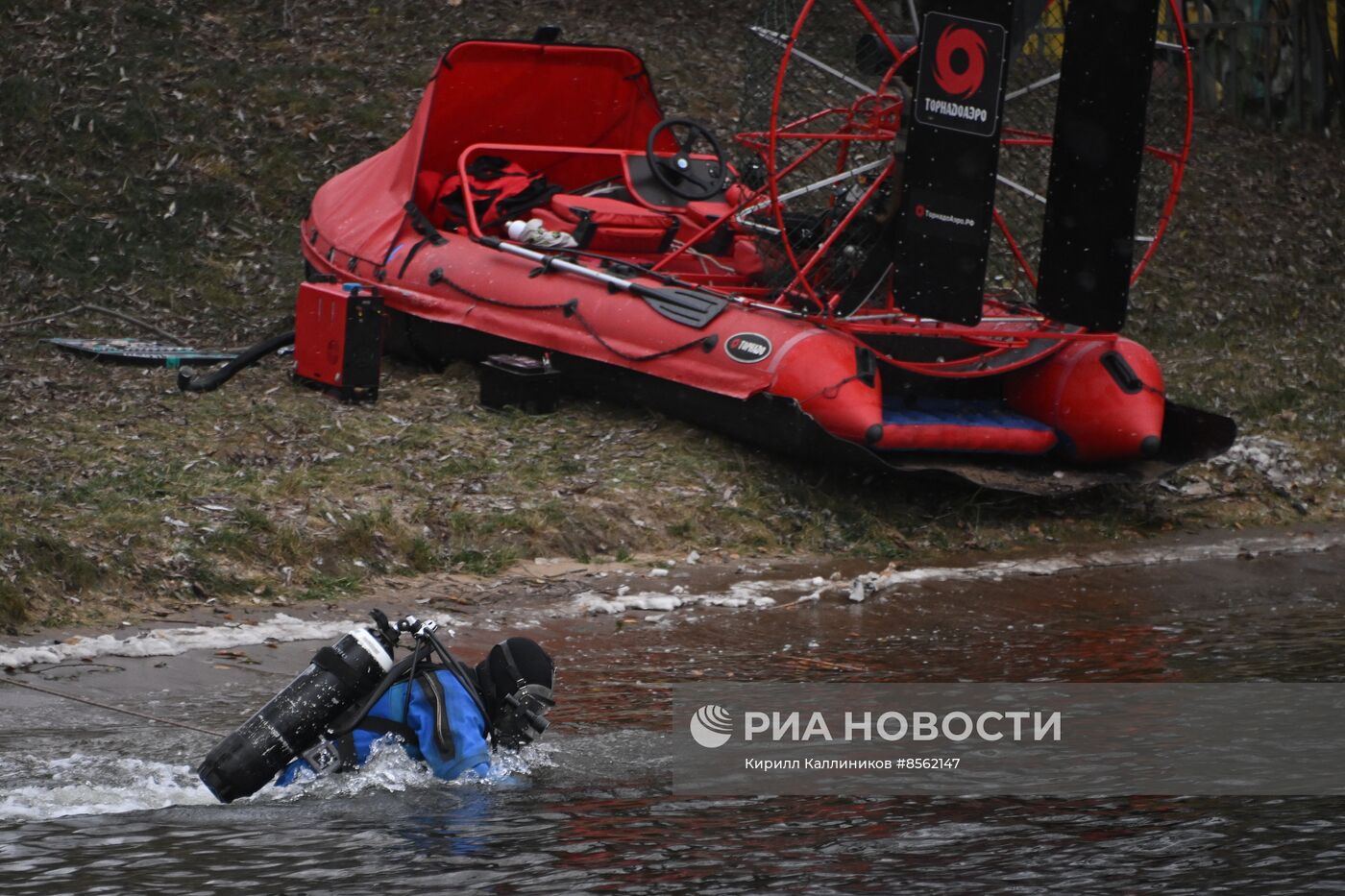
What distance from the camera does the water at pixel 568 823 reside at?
221 inches

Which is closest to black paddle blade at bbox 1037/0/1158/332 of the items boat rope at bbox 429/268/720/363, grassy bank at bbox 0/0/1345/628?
grassy bank at bbox 0/0/1345/628

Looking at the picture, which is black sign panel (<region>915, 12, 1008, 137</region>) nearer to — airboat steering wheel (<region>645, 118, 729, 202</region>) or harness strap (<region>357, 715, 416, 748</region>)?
airboat steering wheel (<region>645, 118, 729, 202</region>)

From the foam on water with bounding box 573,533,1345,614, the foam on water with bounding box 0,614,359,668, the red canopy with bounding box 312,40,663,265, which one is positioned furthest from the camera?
the red canopy with bounding box 312,40,663,265

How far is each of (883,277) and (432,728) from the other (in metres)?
5.95

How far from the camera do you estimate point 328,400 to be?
1209 cm

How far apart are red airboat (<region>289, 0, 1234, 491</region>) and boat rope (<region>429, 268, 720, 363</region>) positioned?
0.05 ft

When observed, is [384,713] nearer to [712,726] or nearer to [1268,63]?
[712,726]

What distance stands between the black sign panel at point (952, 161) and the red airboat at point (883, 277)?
0.04 feet

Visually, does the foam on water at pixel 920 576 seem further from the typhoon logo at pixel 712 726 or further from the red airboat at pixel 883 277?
the typhoon logo at pixel 712 726

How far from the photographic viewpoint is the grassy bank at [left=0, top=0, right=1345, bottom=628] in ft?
31.2

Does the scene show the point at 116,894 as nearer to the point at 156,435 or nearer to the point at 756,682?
the point at 756,682

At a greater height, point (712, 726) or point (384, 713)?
point (384, 713)

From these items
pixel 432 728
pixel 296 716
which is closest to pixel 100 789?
pixel 296 716

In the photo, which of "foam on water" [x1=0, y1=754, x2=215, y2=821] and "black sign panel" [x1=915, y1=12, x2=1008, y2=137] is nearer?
"foam on water" [x1=0, y1=754, x2=215, y2=821]
